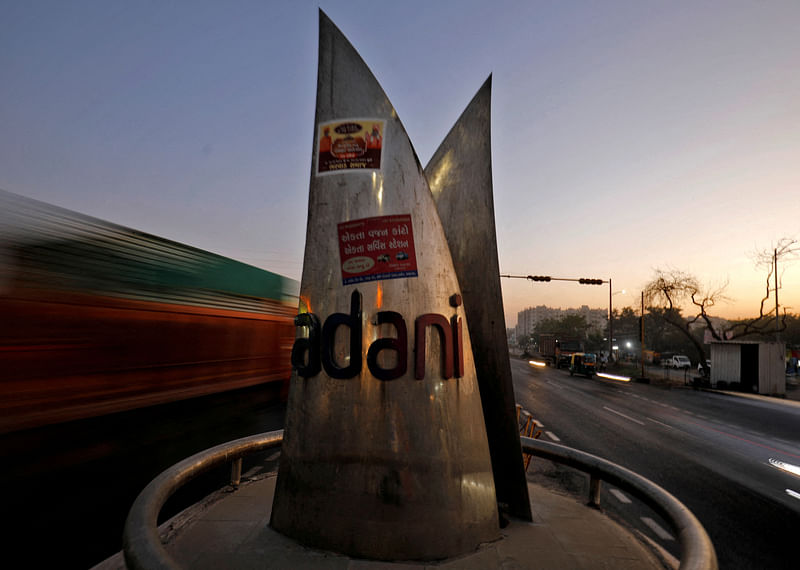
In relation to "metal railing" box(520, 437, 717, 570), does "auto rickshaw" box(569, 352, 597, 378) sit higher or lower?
lower

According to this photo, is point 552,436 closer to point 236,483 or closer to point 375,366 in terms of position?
point 236,483

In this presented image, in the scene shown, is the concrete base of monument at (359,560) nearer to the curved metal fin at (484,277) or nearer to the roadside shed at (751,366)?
the curved metal fin at (484,277)

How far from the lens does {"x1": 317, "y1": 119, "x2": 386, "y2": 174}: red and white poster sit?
3.50m

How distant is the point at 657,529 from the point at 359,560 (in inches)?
187

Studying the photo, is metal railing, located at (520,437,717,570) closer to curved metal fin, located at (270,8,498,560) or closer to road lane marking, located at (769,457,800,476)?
curved metal fin, located at (270,8,498,560)

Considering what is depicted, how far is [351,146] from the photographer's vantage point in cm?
354

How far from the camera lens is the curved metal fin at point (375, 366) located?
3057 mm

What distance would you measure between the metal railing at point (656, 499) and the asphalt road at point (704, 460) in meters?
1.37

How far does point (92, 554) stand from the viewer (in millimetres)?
3957

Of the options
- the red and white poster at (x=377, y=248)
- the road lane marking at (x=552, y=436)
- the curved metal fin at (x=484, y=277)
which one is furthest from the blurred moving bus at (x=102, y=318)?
the road lane marking at (x=552, y=436)

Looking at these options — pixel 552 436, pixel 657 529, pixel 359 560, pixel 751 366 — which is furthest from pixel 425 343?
pixel 751 366

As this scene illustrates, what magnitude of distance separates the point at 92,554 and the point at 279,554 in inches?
98.8

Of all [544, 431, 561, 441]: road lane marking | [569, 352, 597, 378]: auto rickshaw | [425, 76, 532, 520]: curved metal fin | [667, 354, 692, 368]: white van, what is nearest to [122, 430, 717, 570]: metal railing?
[425, 76, 532, 520]: curved metal fin

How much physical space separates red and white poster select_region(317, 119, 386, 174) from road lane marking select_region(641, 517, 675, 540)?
5.93 metres
